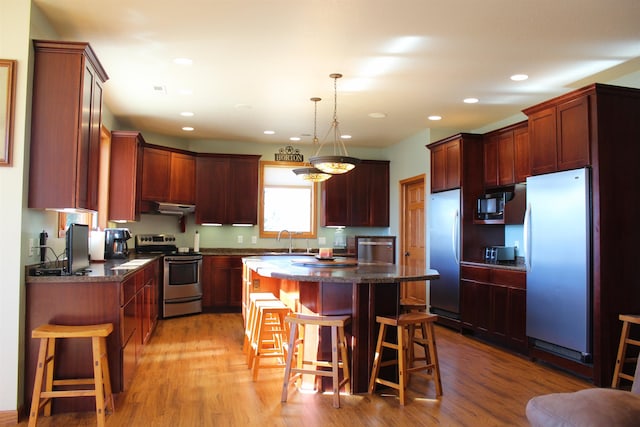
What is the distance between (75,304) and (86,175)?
907mm

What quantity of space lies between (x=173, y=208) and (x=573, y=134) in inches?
208

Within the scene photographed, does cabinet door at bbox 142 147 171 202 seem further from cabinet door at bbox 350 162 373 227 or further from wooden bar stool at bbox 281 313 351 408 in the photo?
wooden bar stool at bbox 281 313 351 408

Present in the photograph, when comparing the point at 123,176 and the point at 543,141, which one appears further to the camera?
the point at 123,176

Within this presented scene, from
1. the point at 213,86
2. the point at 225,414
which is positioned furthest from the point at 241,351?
the point at 213,86

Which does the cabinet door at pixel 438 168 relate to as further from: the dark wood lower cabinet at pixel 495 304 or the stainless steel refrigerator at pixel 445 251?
the dark wood lower cabinet at pixel 495 304

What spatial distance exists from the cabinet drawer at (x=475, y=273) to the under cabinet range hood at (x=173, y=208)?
160 inches

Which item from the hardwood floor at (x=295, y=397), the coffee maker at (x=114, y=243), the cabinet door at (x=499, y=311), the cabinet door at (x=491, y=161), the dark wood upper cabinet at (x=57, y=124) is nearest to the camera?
the hardwood floor at (x=295, y=397)

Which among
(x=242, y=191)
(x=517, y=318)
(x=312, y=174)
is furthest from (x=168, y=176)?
(x=517, y=318)

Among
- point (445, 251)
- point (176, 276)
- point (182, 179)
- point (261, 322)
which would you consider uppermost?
point (182, 179)

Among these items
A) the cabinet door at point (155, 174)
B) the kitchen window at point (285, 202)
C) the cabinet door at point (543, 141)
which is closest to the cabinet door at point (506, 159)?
the cabinet door at point (543, 141)

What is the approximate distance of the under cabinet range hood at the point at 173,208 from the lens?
22.8 ft

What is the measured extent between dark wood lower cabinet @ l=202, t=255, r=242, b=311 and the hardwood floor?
2.24 metres

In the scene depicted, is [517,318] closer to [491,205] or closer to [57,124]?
[491,205]

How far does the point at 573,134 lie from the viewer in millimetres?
4043
